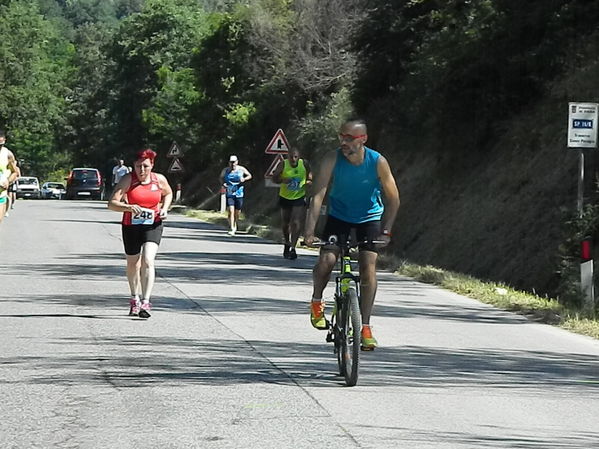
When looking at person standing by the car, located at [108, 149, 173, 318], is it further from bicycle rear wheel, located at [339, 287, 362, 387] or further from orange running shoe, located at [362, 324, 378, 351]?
bicycle rear wheel, located at [339, 287, 362, 387]

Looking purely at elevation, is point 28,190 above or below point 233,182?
below

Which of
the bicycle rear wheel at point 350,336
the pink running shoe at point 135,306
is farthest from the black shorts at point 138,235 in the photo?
the bicycle rear wheel at point 350,336

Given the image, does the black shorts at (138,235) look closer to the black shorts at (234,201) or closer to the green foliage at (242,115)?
the black shorts at (234,201)

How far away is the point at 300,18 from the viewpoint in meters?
49.0

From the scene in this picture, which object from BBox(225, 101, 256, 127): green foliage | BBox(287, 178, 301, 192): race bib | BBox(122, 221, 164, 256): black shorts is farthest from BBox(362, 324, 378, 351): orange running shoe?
BBox(225, 101, 256, 127): green foliage

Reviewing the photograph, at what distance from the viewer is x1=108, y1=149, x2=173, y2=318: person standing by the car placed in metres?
14.5

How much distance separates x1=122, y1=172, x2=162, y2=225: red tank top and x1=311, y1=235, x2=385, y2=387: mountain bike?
161 inches

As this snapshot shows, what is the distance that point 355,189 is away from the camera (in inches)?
431

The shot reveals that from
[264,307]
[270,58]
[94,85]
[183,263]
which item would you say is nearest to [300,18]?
[270,58]

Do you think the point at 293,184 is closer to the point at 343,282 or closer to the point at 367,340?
the point at 367,340

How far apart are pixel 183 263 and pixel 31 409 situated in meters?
13.6

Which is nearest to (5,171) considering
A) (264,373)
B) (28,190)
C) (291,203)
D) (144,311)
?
(291,203)

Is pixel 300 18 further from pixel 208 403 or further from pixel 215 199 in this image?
pixel 208 403

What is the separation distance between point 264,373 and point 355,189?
1.61m
